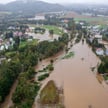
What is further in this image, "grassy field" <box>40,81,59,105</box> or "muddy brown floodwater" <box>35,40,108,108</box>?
"muddy brown floodwater" <box>35,40,108,108</box>

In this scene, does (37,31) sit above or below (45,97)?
below

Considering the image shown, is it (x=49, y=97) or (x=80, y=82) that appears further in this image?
(x=80, y=82)

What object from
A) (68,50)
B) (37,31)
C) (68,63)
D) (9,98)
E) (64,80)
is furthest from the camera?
(37,31)

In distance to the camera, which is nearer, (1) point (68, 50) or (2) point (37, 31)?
(1) point (68, 50)

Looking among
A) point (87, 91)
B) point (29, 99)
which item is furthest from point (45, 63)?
point (29, 99)

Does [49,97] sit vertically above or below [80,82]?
above

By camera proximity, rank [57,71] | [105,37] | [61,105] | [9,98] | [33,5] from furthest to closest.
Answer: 1. [33,5]
2. [105,37]
3. [57,71]
4. [9,98]
5. [61,105]

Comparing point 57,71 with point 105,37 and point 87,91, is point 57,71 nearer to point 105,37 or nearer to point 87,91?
point 87,91

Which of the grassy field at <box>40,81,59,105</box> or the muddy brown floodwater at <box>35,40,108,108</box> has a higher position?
the grassy field at <box>40,81,59,105</box>
